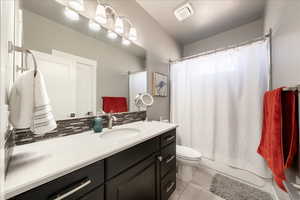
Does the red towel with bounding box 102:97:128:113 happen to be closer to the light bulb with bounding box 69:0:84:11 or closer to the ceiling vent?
the light bulb with bounding box 69:0:84:11

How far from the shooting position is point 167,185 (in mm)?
1153

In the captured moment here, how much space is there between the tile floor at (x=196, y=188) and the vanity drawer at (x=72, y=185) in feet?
3.56

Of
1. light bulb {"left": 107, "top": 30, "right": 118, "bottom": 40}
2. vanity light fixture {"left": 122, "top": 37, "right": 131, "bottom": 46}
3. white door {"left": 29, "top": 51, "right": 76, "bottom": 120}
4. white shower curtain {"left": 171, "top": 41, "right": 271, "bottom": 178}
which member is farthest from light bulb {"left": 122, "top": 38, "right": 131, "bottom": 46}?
white shower curtain {"left": 171, "top": 41, "right": 271, "bottom": 178}

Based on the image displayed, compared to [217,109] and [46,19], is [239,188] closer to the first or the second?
[217,109]

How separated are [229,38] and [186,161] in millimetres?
2181

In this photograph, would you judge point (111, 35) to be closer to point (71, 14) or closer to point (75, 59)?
point (71, 14)

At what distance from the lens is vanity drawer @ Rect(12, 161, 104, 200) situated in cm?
42

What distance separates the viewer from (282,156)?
0.71m

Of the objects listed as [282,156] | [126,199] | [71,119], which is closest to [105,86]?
[71,119]

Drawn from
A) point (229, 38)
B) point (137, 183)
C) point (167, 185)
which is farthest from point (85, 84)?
point (229, 38)

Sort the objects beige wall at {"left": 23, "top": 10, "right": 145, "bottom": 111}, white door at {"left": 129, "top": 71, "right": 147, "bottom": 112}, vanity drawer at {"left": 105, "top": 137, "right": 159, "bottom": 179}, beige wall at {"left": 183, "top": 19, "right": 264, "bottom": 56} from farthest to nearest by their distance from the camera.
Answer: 1. beige wall at {"left": 183, "top": 19, "right": 264, "bottom": 56}
2. white door at {"left": 129, "top": 71, "right": 147, "bottom": 112}
3. beige wall at {"left": 23, "top": 10, "right": 145, "bottom": 111}
4. vanity drawer at {"left": 105, "top": 137, "right": 159, "bottom": 179}

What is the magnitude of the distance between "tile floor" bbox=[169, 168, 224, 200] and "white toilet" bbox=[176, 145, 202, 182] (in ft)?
0.23

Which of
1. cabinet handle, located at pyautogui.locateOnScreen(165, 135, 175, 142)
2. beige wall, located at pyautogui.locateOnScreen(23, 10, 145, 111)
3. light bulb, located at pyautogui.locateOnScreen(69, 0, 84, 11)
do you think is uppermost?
light bulb, located at pyautogui.locateOnScreen(69, 0, 84, 11)

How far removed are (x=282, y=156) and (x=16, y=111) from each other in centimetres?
146
